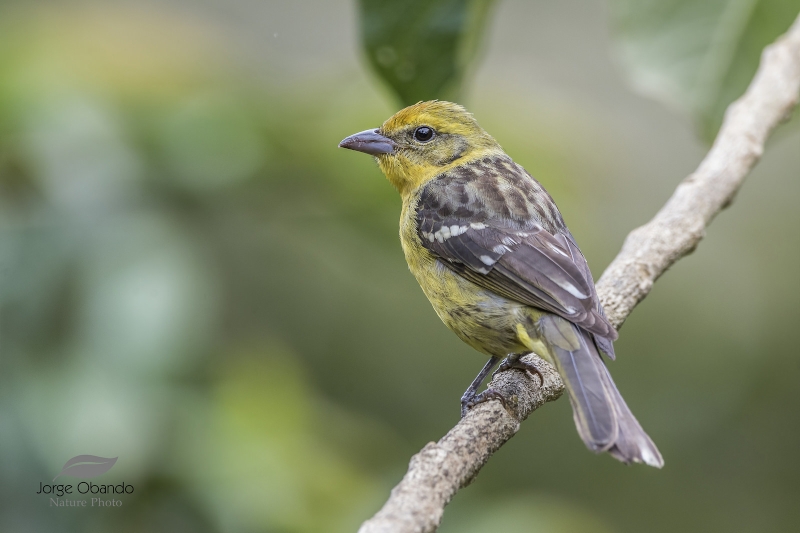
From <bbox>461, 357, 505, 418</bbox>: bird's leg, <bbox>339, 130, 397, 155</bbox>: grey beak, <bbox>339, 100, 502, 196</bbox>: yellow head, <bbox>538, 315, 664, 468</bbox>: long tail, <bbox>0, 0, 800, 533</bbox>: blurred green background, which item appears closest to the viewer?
<bbox>538, 315, 664, 468</bbox>: long tail

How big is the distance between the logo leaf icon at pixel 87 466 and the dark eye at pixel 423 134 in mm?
2127

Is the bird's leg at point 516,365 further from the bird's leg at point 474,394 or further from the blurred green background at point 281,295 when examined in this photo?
the blurred green background at point 281,295

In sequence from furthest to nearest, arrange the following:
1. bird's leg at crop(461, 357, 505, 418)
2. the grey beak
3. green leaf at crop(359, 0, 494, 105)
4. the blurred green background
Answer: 1. the grey beak
2. the blurred green background
3. green leaf at crop(359, 0, 494, 105)
4. bird's leg at crop(461, 357, 505, 418)

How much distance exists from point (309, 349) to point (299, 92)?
2014 millimetres

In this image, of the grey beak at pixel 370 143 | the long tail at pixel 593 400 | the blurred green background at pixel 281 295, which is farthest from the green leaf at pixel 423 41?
the long tail at pixel 593 400

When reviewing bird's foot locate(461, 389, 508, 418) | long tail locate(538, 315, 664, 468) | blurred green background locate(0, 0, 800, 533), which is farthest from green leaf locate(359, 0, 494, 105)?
bird's foot locate(461, 389, 508, 418)

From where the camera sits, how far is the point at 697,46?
3721mm

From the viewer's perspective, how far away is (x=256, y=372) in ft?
13.3

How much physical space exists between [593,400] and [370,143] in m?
1.95

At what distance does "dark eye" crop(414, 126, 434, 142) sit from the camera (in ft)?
14.6

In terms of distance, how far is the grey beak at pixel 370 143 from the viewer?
4.29 metres

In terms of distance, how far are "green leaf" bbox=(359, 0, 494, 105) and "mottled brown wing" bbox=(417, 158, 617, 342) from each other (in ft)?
1.86

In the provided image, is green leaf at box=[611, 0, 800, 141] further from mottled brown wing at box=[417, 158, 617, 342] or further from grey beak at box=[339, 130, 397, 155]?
grey beak at box=[339, 130, 397, 155]

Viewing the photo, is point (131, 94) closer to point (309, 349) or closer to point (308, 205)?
point (308, 205)
